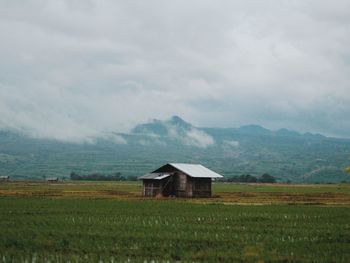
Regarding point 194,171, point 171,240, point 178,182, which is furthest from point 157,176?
point 171,240

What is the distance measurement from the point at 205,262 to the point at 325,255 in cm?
496

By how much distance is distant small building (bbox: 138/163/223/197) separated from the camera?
84.4 m

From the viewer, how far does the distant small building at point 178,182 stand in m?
84.4

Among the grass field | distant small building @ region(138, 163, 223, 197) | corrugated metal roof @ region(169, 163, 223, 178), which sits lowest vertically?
the grass field

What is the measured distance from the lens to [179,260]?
20.5m

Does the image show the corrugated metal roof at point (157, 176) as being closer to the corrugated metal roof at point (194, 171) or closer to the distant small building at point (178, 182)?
the distant small building at point (178, 182)

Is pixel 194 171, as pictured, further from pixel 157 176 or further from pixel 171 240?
pixel 171 240

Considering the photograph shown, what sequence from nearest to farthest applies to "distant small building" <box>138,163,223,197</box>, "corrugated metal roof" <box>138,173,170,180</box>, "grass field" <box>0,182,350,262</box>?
"grass field" <box>0,182,350,262</box>
"corrugated metal roof" <box>138,173,170,180</box>
"distant small building" <box>138,163,223,197</box>

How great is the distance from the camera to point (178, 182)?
3393 inches

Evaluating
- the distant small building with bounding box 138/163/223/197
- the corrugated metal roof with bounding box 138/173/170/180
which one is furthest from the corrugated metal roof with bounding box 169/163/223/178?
the corrugated metal roof with bounding box 138/173/170/180

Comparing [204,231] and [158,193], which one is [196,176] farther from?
[204,231]

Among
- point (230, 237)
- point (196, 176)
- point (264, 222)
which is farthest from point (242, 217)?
point (196, 176)

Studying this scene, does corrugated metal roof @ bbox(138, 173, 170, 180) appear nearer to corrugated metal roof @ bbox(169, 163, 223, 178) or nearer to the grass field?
corrugated metal roof @ bbox(169, 163, 223, 178)

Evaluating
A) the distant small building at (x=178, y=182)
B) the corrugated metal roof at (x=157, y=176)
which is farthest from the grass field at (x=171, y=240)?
the distant small building at (x=178, y=182)
